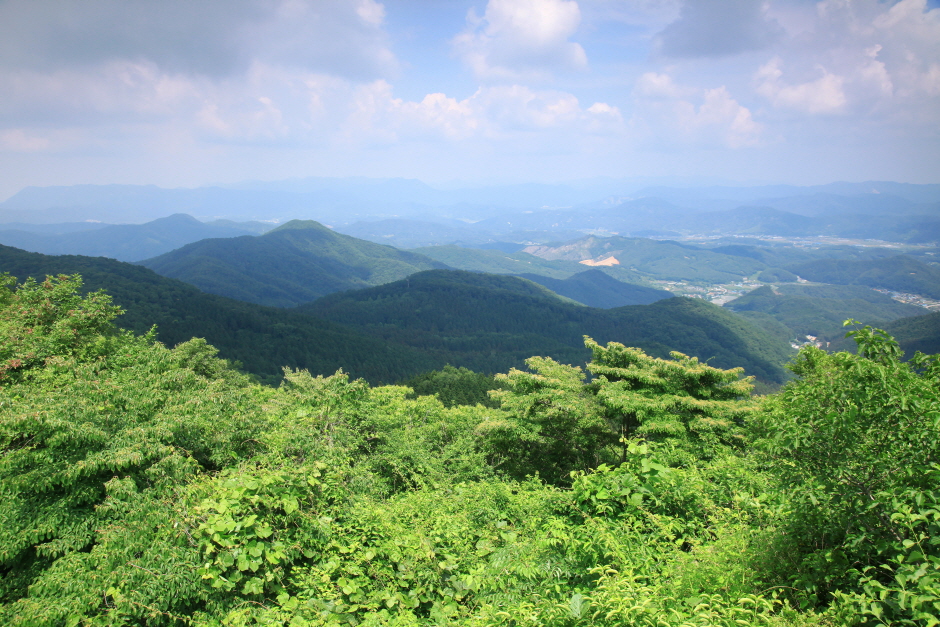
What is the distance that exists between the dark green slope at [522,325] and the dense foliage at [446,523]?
11170cm

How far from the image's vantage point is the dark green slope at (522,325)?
141 meters

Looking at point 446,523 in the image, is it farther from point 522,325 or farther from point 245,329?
point 522,325

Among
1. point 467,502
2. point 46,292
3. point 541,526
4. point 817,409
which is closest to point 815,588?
point 817,409

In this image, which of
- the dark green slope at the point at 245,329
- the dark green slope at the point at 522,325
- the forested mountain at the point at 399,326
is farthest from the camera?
the dark green slope at the point at 522,325

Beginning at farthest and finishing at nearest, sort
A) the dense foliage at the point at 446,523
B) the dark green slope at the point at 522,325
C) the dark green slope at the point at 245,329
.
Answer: the dark green slope at the point at 522,325 < the dark green slope at the point at 245,329 < the dense foliage at the point at 446,523

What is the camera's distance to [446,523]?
8.32 m

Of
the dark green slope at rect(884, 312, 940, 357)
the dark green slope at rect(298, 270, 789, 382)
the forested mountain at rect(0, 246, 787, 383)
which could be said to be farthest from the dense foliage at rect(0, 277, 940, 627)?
the dark green slope at rect(884, 312, 940, 357)

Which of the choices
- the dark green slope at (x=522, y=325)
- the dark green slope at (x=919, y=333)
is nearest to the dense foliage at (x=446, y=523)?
the dark green slope at (x=522, y=325)

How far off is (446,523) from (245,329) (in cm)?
12266

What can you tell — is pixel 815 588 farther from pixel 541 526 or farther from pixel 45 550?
pixel 45 550

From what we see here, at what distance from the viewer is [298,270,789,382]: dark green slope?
14125cm

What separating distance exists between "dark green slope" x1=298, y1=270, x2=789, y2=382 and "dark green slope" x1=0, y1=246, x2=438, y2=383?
26292 mm

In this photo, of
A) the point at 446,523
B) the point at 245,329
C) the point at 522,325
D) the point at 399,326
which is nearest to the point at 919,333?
the point at 522,325

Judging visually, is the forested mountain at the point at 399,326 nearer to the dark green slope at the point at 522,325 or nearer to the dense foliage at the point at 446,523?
the dark green slope at the point at 522,325
